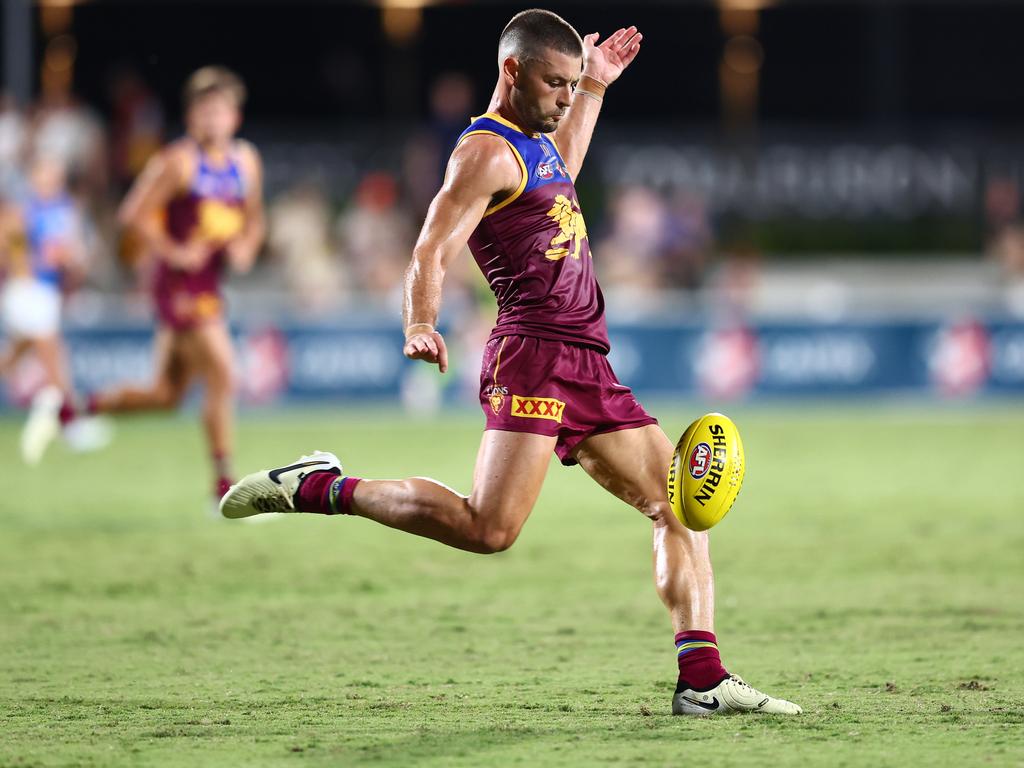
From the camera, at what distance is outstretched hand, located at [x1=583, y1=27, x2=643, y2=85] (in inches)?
251

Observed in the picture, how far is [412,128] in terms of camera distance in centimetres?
2494

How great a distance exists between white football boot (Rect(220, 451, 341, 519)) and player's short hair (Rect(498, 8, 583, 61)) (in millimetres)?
1557

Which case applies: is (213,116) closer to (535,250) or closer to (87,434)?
(87,434)

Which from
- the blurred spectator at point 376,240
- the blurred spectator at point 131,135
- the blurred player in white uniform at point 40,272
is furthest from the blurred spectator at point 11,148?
the blurred spectator at point 376,240

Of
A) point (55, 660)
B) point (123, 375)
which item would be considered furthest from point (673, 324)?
point (55, 660)

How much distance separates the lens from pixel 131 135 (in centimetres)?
2112

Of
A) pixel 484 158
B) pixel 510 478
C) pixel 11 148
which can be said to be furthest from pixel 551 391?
pixel 11 148

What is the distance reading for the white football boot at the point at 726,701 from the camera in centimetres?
538

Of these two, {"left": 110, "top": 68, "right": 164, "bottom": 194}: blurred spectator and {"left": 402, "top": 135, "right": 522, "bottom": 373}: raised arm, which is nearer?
{"left": 402, "top": 135, "right": 522, "bottom": 373}: raised arm

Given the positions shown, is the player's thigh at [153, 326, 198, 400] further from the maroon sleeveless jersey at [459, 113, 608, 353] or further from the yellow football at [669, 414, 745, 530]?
the yellow football at [669, 414, 745, 530]

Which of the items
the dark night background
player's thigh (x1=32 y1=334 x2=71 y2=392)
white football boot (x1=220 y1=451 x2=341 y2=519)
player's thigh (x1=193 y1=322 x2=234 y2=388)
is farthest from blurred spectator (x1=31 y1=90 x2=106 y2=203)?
white football boot (x1=220 y1=451 x2=341 y2=519)

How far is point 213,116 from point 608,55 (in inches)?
172

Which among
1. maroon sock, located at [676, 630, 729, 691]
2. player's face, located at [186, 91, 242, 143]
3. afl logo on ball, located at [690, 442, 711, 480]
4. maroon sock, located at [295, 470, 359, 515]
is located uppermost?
player's face, located at [186, 91, 242, 143]

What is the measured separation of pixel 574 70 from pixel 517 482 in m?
1.43
